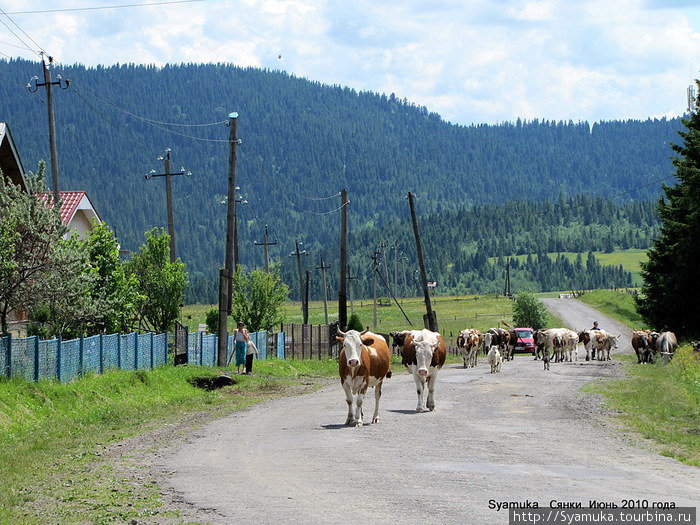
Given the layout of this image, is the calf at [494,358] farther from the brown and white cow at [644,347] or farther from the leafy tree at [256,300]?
the leafy tree at [256,300]

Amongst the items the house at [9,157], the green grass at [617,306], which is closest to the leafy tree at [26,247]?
the house at [9,157]

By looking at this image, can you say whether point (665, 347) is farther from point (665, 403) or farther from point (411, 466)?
point (411, 466)

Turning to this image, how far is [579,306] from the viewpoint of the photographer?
16225cm

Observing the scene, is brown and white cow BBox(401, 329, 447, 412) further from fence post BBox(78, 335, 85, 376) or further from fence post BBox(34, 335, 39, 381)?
fence post BBox(78, 335, 85, 376)

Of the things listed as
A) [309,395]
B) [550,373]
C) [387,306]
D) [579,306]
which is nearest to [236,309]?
[550,373]

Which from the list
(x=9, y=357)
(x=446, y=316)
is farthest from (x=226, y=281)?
(x=446, y=316)

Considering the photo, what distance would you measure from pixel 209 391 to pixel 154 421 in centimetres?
1072

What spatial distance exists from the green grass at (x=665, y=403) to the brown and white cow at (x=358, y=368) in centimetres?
556

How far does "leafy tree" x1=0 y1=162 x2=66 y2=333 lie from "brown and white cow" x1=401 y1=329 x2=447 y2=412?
10510 mm

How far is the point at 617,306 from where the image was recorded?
148500 mm

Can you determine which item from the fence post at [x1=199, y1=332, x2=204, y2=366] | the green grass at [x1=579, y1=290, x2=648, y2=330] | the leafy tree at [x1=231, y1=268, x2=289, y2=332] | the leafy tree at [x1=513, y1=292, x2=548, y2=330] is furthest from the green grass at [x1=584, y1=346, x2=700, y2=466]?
the green grass at [x1=579, y1=290, x2=648, y2=330]

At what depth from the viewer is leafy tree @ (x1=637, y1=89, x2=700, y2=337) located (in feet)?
148

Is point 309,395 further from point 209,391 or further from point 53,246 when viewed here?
point 53,246

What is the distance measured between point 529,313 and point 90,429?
94.8 metres
